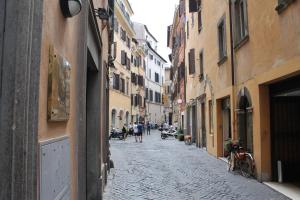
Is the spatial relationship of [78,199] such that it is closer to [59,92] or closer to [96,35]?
[59,92]

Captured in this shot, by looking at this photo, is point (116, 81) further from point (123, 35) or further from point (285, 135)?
point (285, 135)

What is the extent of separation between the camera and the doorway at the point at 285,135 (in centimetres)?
984

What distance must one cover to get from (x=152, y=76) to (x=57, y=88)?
6312cm

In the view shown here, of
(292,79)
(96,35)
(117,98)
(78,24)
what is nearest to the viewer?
(78,24)

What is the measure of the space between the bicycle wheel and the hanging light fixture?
27.3ft

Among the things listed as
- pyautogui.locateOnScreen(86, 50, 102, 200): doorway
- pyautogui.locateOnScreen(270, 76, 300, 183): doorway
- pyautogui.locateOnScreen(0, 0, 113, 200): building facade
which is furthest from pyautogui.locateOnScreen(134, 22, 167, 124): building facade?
pyautogui.locateOnScreen(0, 0, 113, 200): building facade

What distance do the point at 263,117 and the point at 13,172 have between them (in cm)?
860

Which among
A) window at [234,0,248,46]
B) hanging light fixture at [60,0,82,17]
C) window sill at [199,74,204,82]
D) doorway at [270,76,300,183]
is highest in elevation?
window at [234,0,248,46]

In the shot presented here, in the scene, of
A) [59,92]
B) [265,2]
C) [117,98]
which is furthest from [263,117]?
[117,98]

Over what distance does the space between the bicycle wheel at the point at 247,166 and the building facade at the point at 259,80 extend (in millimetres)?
244

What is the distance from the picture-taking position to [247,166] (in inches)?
432

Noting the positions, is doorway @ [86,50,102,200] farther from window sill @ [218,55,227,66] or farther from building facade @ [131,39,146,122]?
building facade @ [131,39,146,122]

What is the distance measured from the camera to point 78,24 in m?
4.27

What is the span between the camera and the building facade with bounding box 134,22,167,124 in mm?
61812
